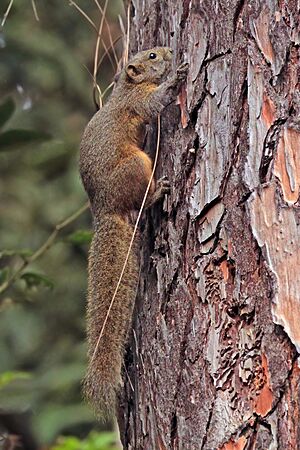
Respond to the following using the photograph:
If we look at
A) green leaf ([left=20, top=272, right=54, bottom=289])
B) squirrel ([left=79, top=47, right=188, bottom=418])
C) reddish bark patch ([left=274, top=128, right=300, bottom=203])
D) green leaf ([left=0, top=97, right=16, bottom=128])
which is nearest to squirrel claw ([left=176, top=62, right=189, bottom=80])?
squirrel ([left=79, top=47, right=188, bottom=418])

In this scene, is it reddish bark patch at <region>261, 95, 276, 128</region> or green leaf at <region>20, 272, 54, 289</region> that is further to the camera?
green leaf at <region>20, 272, 54, 289</region>

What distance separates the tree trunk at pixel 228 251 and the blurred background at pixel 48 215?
3.55 m

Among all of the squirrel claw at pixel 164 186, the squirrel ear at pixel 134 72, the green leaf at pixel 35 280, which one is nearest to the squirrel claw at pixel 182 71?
the squirrel claw at pixel 164 186

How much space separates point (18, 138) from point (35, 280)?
522 mm

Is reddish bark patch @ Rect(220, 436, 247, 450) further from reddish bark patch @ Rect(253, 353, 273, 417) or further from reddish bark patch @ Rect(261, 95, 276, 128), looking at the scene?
reddish bark patch @ Rect(261, 95, 276, 128)

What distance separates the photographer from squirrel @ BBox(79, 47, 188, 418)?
2307mm

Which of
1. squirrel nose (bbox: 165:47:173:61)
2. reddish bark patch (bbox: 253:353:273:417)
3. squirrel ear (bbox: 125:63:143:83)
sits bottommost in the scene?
reddish bark patch (bbox: 253:353:273:417)

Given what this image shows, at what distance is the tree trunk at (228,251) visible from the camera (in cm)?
191

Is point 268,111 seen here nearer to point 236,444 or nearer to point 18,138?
point 236,444

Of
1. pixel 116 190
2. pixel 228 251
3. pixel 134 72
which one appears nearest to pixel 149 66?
pixel 134 72

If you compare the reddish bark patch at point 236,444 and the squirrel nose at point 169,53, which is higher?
the squirrel nose at point 169,53

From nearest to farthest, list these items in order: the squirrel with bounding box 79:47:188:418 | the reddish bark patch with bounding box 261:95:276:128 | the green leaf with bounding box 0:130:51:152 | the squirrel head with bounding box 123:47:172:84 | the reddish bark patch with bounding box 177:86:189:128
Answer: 1. the reddish bark patch with bounding box 261:95:276:128
2. the reddish bark patch with bounding box 177:86:189:128
3. the squirrel with bounding box 79:47:188:418
4. the squirrel head with bounding box 123:47:172:84
5. the green leaf with bounding box 0:130:51:152

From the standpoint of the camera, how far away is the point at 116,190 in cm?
256

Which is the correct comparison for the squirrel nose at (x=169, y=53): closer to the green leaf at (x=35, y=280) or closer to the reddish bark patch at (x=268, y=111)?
the reddish bark patch at (x=268, y=111)
